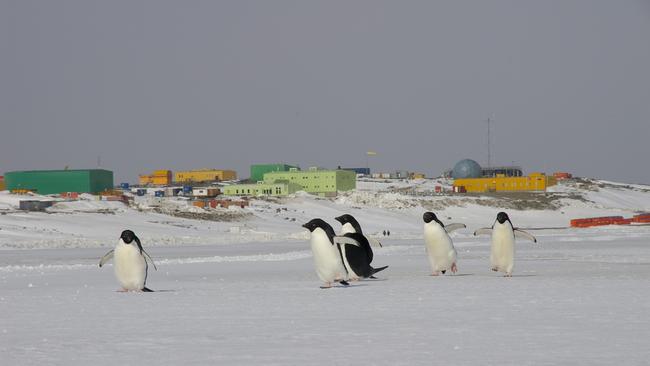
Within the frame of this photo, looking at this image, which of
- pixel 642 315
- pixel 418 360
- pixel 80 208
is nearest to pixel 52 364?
pixel 418 360

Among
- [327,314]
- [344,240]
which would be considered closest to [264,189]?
[344,240]

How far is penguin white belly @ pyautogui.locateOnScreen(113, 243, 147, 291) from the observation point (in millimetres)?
15508

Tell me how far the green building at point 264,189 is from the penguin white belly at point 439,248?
7924cm

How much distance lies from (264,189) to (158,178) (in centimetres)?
4386

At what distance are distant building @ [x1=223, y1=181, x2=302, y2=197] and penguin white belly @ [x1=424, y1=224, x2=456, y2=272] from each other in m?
79.0

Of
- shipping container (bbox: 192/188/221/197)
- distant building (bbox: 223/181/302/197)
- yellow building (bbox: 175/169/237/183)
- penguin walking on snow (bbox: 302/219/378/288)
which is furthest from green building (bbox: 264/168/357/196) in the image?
penguin walking on snow (bbox: 302/219/378/288)

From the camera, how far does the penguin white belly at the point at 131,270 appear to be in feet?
50.9

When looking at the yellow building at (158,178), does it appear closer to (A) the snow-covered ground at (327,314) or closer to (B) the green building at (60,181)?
(B) the green building at (60,181)

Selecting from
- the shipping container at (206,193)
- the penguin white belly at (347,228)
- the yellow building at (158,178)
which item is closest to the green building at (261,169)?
the yellow building at (158,178)

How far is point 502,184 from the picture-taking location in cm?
11875

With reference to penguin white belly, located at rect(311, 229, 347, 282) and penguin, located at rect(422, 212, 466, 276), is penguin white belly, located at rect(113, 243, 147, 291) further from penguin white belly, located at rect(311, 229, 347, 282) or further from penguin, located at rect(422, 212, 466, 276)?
penguin, located at rect(422, 212, 466, 276)

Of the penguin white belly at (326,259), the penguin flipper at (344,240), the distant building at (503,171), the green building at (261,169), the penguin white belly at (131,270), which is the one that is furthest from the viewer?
the distant building at (503,171)

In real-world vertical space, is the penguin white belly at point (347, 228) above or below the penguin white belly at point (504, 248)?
above

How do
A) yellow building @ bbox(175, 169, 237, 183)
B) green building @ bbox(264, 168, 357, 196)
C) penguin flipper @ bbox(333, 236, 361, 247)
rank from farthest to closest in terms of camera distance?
yellow building @ bbox(175, 169, 237, 183)
green building @ bbox(264, 168, 357, 196)
penguin flipper @ bbox(333, 236, 361, 247)
